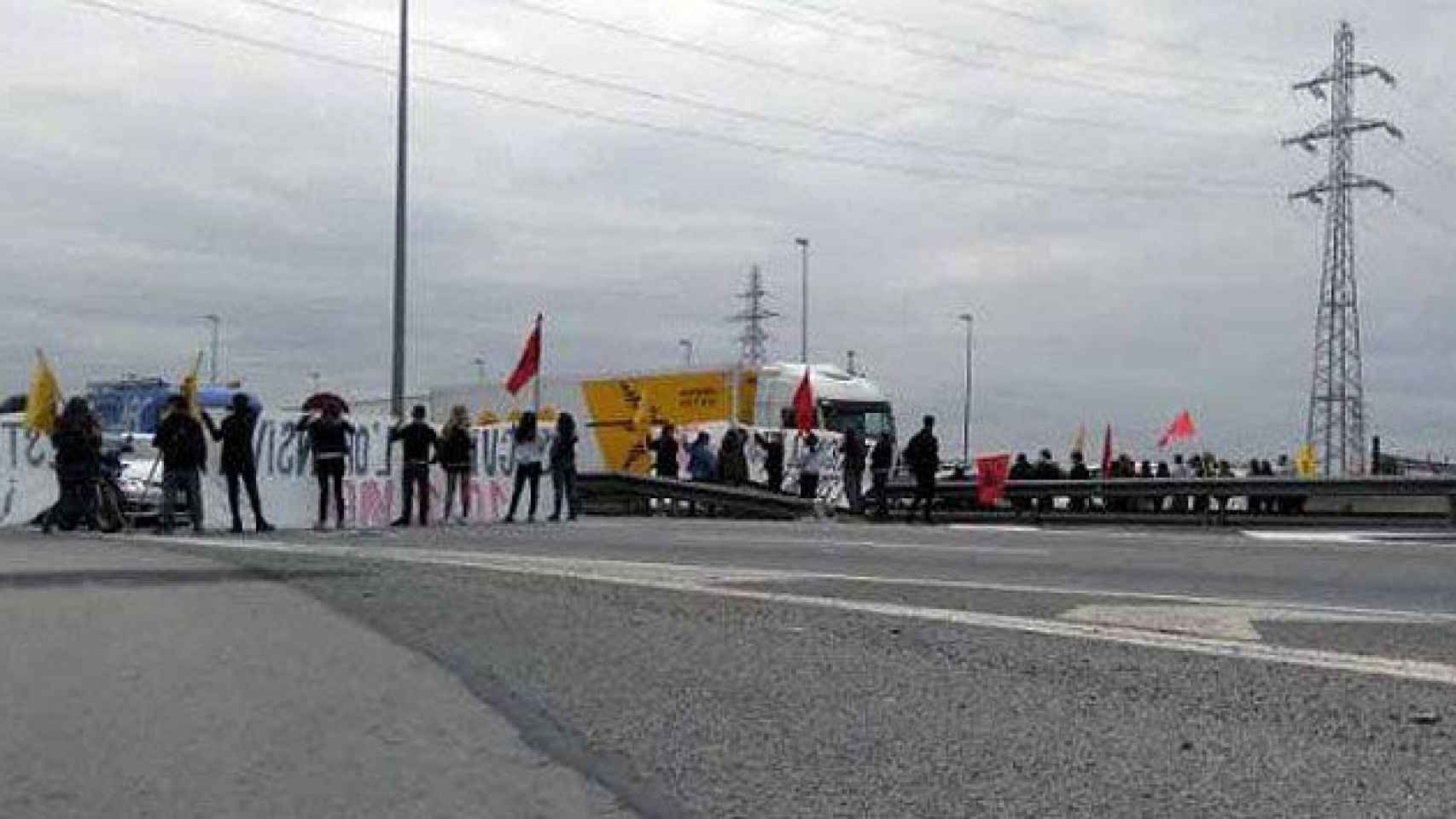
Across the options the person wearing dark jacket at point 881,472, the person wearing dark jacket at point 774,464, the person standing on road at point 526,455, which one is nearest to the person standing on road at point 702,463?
the person wearing dark jacket at point 774,464

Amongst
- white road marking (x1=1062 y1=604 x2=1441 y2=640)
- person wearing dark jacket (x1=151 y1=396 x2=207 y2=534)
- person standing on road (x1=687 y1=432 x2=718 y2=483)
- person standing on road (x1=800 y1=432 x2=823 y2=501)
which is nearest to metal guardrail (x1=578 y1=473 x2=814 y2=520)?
person standing on road (x1=800 y1=432 x2=823 y2=501)

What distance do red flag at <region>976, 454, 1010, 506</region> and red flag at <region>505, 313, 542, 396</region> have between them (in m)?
8.96

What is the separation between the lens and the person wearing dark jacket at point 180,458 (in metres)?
20.6

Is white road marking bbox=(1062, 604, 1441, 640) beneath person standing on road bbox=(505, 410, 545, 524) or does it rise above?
beneath

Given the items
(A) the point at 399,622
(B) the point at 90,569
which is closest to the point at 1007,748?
(A) the point at 399,622

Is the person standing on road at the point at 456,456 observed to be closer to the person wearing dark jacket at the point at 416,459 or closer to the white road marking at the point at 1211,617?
the person wearing dark jacket at the point at 416,459

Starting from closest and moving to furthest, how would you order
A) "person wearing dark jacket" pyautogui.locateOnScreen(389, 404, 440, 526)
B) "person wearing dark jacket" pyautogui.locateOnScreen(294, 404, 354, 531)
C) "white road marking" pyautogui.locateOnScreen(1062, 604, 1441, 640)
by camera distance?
1. "white road marking" pyautogui.locateOnScreen(1062, 604, 1441, 640)
2. "person wearing dark jacket" pyautogui.locateOnScreen(294, 404, 354, 531)
3. "person wearing dark jacket" pyautogui.locateOnScreen(389, 404, 440, 526)

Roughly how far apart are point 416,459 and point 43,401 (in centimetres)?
500

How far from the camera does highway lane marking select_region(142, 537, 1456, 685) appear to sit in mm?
8938

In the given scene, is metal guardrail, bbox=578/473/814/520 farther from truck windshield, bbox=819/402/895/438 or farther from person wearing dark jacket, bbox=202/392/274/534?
truck windshield, bbox=819/402/895/438

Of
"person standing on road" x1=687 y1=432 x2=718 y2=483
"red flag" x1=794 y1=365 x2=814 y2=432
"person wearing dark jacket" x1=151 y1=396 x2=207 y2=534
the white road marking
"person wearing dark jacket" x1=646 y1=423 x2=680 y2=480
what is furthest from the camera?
"red flag" x1=794 y1=365 x2=814 y2=432

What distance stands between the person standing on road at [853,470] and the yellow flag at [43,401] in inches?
506

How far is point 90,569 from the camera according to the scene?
558 inches

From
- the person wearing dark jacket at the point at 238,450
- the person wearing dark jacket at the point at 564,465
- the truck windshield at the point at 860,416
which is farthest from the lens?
the truck windshield at the point at 860,416
